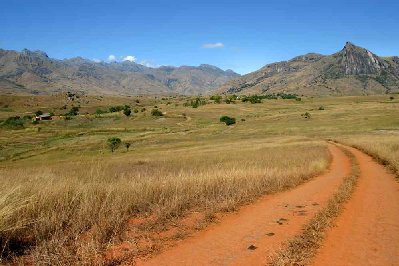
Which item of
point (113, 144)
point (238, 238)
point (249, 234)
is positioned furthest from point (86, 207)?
point (113, 144)

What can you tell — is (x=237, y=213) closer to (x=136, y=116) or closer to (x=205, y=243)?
(x=205, y=243)

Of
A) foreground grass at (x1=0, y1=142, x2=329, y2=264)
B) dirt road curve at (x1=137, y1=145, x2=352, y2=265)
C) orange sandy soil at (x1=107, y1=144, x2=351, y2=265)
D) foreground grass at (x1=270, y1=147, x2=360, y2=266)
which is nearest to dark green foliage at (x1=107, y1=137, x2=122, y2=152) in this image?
foreground grass at (x1=0, y1=142, x2=329, y2=264)

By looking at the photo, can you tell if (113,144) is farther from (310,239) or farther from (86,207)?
(310,239)

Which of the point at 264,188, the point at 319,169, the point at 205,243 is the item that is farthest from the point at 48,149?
the point at 205,243

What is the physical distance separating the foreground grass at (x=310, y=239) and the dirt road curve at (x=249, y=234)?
9.7 inches

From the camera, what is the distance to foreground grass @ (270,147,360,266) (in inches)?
294

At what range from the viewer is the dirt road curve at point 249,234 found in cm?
750

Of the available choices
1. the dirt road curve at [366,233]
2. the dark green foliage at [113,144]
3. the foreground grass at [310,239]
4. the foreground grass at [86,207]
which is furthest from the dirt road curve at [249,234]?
the dark green foliage at [113,144]

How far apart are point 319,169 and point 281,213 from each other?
13.1m

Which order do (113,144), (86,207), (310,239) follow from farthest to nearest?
(113,144) < (86,207) < (310,239)

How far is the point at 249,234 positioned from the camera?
9172 mm

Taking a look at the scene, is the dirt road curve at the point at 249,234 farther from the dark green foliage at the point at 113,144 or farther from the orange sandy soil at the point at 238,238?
the dark green foliage at the point at 113,144

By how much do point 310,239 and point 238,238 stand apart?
1643mm

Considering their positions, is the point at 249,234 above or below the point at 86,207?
below
